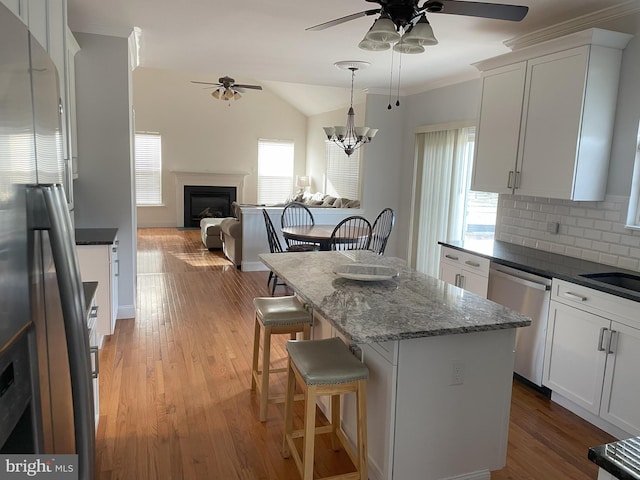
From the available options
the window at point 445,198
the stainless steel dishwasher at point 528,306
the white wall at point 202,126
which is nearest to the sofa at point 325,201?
the window at point 445,198

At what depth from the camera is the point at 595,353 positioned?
2.73 metres

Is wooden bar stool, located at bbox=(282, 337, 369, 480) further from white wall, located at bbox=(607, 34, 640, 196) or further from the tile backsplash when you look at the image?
white wall, located at bbox=(607, 34, 640, 196)

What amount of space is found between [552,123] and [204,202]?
8844 millimetres

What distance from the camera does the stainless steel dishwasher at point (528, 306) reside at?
3.10m

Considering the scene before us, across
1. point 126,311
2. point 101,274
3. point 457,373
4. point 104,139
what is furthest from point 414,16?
point 126,311

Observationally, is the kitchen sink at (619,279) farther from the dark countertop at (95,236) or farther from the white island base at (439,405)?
the dark countertop at (95,236)

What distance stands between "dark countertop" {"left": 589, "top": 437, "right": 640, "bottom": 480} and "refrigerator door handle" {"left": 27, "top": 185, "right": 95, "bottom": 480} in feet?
3.43

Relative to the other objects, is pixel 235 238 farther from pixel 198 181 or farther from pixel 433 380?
pixel 433 380

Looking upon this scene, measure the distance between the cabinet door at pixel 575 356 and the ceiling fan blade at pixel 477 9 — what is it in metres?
1.76

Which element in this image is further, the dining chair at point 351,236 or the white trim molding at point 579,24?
the dining chair at point 351,236

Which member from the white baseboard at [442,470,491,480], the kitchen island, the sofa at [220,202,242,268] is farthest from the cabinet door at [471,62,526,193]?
the sofa at [220,202,242,268]

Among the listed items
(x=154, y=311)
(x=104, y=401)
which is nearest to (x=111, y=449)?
(x=104, y=401)

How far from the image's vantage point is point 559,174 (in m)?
3.31

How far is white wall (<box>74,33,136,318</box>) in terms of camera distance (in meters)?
4.09
